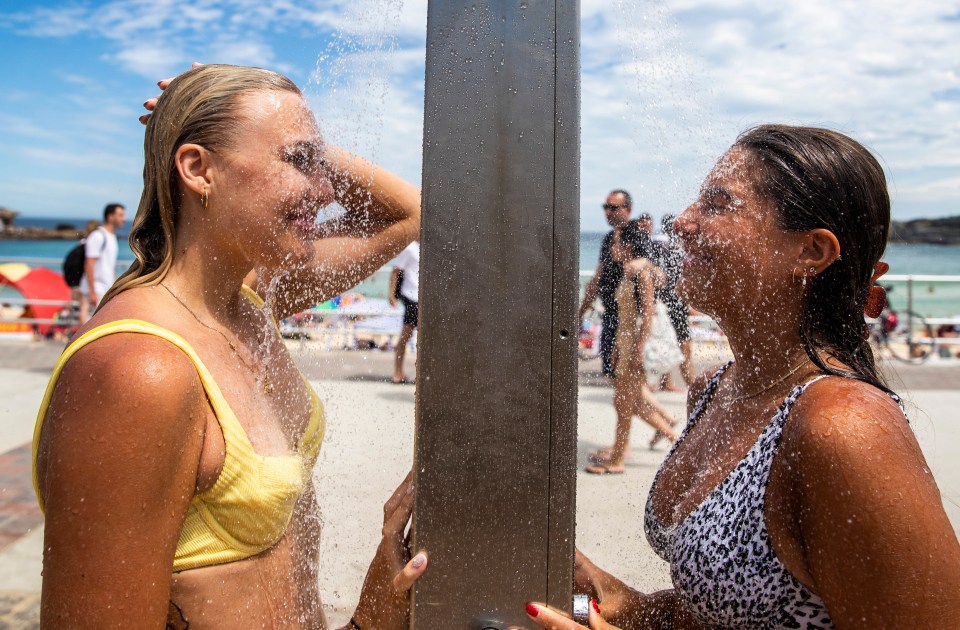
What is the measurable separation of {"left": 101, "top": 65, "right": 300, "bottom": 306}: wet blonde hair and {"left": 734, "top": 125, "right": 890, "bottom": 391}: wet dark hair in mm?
1070

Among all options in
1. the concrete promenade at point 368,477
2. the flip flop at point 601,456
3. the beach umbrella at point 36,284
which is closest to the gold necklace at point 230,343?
the concrete promenade at point 368,477

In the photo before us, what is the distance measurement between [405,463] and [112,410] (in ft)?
15.6

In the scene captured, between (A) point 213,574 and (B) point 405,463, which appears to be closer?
(A) point 213,574

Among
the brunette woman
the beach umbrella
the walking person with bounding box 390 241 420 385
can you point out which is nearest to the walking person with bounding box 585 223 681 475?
the walking person with bounding box 390 241 420 385

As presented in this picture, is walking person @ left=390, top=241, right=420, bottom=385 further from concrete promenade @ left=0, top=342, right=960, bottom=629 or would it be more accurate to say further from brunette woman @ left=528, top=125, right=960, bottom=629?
Answer: brunette woman @ left=528, top=125, right=960, bottom=629

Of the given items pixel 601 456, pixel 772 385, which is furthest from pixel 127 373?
pixel 601 456

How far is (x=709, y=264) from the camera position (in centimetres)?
161

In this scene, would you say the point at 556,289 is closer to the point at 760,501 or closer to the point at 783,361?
the point at 760,501

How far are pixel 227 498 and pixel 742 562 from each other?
948mm

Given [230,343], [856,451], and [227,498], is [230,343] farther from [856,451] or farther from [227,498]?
[856,451]

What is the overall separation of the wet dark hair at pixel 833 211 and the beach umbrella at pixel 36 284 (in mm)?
14436

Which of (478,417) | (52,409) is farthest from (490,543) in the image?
(52,409)

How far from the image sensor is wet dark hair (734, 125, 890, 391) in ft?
4.99

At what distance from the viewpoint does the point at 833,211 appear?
151 cm
